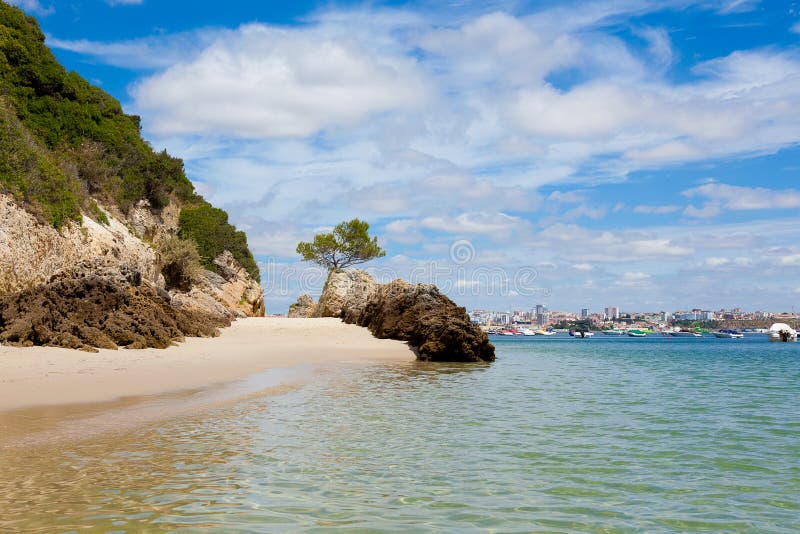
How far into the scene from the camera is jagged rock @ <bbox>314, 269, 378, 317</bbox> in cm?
4316

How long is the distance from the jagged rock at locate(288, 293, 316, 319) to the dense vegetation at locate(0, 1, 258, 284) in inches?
244

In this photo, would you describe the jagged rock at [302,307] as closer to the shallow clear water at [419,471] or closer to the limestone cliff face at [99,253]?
the limestone cliff face at [99,253]

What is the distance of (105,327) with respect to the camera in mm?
18609

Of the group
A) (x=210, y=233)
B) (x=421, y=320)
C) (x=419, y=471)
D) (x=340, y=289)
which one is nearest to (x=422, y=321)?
(x=421, y=320)

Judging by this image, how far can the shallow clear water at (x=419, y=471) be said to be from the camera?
5.61 metres

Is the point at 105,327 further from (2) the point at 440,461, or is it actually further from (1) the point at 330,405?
(2) the point at 440,461

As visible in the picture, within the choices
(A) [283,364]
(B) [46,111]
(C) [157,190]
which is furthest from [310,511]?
(C) [157,190]

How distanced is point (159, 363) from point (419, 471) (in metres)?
11.8

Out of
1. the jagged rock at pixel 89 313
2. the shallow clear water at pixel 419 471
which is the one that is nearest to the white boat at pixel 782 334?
the shallow clear water at pixel 419 471

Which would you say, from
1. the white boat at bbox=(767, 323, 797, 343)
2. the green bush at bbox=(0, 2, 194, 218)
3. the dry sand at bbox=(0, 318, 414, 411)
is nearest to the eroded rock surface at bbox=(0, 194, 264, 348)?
the dry sand at bbox=(0, 318, 414, 411)

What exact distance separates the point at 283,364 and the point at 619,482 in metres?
15.8

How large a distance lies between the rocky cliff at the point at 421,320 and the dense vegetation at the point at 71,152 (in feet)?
47.6

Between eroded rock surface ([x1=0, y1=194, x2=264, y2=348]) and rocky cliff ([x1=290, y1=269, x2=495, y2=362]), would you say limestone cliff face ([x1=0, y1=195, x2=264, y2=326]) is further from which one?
rocky cliff ([x1=290, y1=269, x2=495, y2=362])

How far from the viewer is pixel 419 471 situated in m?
7.39
